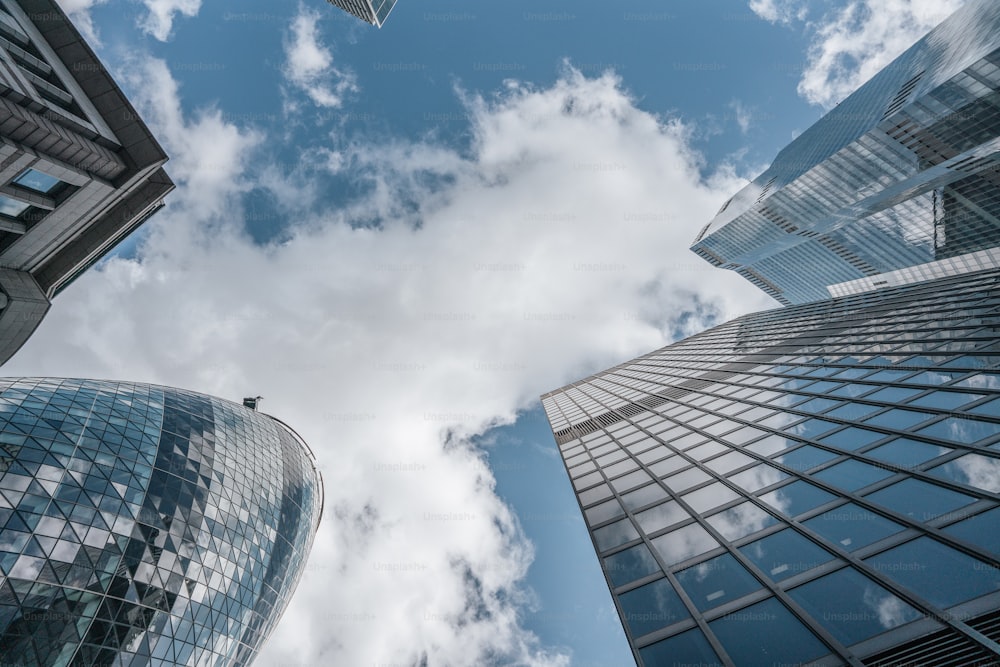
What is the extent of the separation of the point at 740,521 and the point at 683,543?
4.86ft

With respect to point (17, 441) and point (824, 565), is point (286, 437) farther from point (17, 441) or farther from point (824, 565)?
point (824, 565)

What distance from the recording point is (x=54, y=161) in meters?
20.0

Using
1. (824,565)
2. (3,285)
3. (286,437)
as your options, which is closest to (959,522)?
(824,565)

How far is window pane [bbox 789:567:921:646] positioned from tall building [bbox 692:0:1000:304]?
76.5 metres

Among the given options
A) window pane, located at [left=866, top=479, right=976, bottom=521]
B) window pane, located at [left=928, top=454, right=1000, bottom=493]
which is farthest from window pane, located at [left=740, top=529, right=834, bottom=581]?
window pane, located at [left=928, top=454, right=1000, bottom=493]

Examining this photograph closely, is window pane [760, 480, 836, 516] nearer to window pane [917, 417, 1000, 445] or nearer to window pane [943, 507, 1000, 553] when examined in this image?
window pane [943, 507, 1000, 553]

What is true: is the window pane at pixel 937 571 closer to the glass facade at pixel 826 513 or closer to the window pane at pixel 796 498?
the glass facade at pixel 826 513

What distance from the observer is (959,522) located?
7312mm

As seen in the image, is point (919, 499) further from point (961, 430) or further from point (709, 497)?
point (709, 497)

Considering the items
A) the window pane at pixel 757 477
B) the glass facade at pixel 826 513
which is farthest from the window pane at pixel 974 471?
the window pane at pixel 757 477

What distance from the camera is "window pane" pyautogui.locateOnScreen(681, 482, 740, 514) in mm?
11570

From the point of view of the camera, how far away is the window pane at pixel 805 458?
11.3 metres

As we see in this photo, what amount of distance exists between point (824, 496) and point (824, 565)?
7.69 ft

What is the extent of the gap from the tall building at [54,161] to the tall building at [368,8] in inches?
3308
